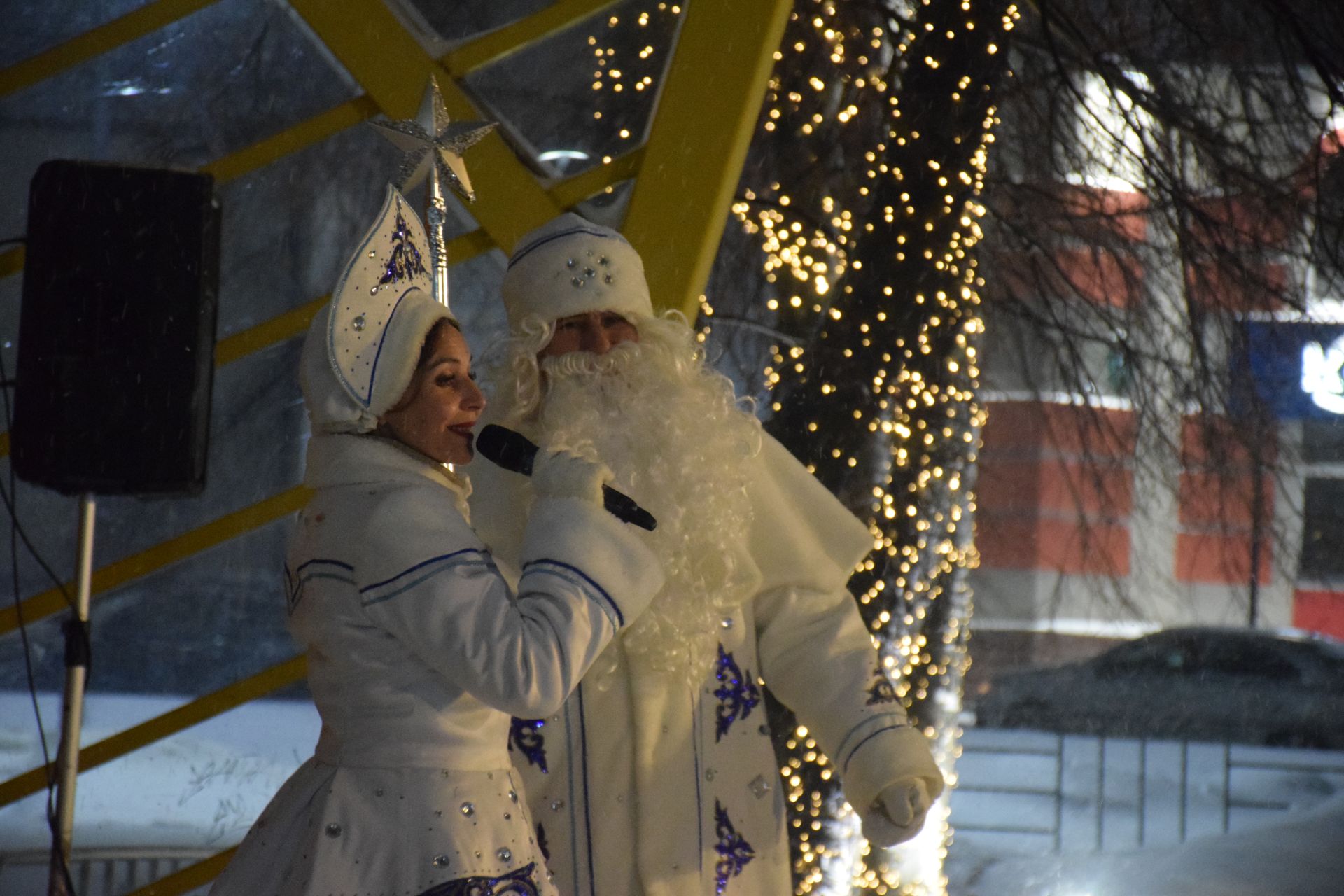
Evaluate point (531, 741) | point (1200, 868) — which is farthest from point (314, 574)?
point (1200, 868)

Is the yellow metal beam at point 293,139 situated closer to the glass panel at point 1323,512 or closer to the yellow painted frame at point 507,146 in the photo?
the yellow painted frame at point 507,146

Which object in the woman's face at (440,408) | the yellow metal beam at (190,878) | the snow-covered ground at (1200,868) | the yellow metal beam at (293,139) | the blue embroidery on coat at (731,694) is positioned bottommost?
the snow-covered ground at (1200,868)

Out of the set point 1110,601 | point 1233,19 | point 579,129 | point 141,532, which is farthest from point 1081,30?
point 141,532

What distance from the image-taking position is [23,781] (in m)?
3.27

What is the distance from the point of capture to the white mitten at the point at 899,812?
226 centimetres

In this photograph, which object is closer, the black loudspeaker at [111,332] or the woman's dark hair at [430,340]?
the woman's dark hair at [430,340]

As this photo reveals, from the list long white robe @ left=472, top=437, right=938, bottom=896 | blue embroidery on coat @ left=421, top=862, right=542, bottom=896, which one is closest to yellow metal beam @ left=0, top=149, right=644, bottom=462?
long white robe @ left=472, top=437, right=938, bottom=896

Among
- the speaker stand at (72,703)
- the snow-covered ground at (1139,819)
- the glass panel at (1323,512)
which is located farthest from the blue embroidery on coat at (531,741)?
the glass panel at (1323,512)

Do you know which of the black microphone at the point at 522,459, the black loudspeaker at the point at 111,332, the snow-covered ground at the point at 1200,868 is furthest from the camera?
the snow-covered ground at the point at 1200,868

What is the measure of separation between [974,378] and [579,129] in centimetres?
181

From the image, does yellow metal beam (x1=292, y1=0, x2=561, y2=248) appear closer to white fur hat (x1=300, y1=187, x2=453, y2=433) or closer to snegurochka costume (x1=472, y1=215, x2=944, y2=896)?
snegurochka costume (x1=472, y1=215, x2=944, y2=896)

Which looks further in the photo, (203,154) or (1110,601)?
(1110,601)

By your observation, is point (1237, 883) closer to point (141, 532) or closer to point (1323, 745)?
point (1323, 745)

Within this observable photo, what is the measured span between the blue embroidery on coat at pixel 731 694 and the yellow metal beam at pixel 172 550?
137 centimetres
